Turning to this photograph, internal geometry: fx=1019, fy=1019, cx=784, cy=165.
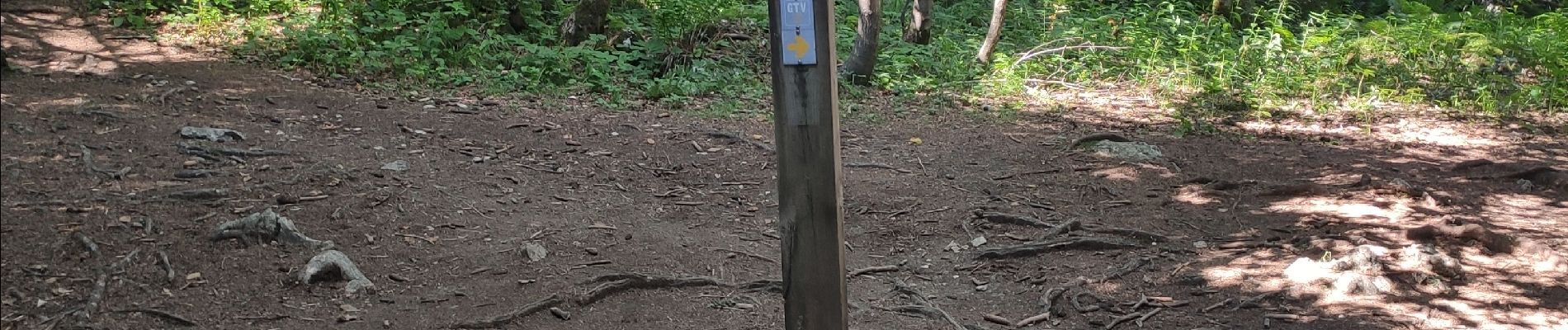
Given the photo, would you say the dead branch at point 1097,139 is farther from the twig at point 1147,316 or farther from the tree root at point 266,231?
the tree root at point 266,231

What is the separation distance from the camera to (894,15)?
13594 mm

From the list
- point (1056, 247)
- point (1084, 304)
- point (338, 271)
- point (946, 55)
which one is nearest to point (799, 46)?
point (1084, 304)

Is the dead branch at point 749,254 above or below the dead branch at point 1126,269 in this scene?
above

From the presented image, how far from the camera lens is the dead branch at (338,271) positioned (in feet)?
15.1

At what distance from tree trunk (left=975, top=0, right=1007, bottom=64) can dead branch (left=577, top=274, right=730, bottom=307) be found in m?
6.51

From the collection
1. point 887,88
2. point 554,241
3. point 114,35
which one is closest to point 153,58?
point 114,35

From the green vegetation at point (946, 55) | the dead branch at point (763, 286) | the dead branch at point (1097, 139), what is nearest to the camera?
the dead branch at point (763, 286)

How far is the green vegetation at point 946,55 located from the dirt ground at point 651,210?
0.68m

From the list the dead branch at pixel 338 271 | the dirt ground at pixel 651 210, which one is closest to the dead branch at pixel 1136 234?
the dirt ground at pixel 651 210

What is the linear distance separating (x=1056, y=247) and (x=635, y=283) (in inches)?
96.3

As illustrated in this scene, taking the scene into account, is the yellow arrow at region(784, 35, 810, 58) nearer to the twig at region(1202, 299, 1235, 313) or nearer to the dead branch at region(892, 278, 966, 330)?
the dead branch at region(892, 278, 966, 330)

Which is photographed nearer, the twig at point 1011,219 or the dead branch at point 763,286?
the dead branch at point 763,286

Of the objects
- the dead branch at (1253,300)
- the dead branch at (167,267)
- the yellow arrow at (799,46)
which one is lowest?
the dead branch at (1253,300)

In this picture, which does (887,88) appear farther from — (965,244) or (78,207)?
(78,207)
